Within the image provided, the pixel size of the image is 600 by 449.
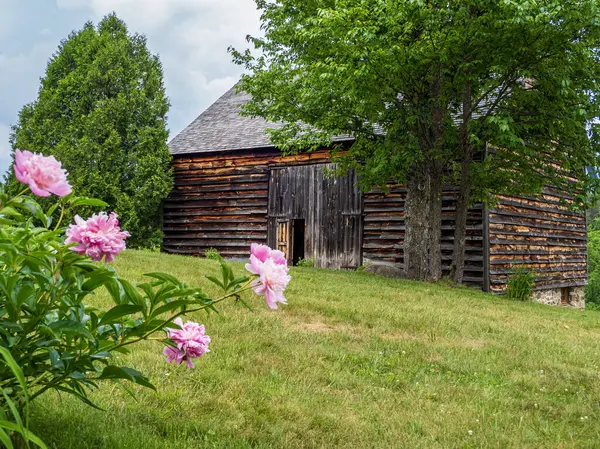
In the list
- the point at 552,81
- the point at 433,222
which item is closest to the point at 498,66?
the point at 552,81

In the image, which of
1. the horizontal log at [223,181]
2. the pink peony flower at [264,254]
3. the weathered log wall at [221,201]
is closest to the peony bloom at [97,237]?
the pink peony flower at [264,254]

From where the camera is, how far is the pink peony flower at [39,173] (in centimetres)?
188

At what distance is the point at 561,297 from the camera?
763 inches

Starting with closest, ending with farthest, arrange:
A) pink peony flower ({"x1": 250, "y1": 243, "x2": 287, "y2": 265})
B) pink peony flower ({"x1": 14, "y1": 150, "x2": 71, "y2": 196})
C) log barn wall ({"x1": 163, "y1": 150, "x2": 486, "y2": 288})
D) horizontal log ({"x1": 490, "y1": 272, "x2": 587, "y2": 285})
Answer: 1. pink peony flower ({"x1": 14, "y1": 150, "x2": 71, "y2": 196})
2. pink peony flower ({"x1": 250, "y1": 243, "x2": 287, "y2": 265})
3. horizontal log ({"x1": 490, "y1": 272, "x2": 587, "y2": 285})
4. log barn wall ({"x1": 163, "y1": 150, "x2": 486, "y2": 288})

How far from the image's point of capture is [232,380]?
14.4ft

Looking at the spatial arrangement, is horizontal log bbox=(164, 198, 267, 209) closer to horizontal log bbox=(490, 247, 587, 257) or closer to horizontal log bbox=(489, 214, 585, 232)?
horizontal log bbox=(489, 214, 585, 232)

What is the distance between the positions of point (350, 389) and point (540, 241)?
1460 cm

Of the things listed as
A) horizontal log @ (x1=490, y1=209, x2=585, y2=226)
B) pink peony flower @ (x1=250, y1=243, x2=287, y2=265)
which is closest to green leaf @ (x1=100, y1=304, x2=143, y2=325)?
pink peony flower @ (x1=250, y1=243, x2=287, y2=265)

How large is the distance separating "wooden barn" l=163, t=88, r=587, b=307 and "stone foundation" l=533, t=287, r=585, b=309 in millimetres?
38

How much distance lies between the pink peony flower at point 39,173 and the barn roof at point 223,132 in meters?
15.8

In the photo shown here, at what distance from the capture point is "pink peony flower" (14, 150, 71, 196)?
188cm

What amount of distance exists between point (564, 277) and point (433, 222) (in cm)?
823

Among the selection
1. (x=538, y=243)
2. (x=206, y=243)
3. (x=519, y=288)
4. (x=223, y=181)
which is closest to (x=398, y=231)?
(x=519, y=288)

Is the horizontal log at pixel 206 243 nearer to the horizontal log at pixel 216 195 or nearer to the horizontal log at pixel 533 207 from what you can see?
the horizontal log at pixel 216 195
